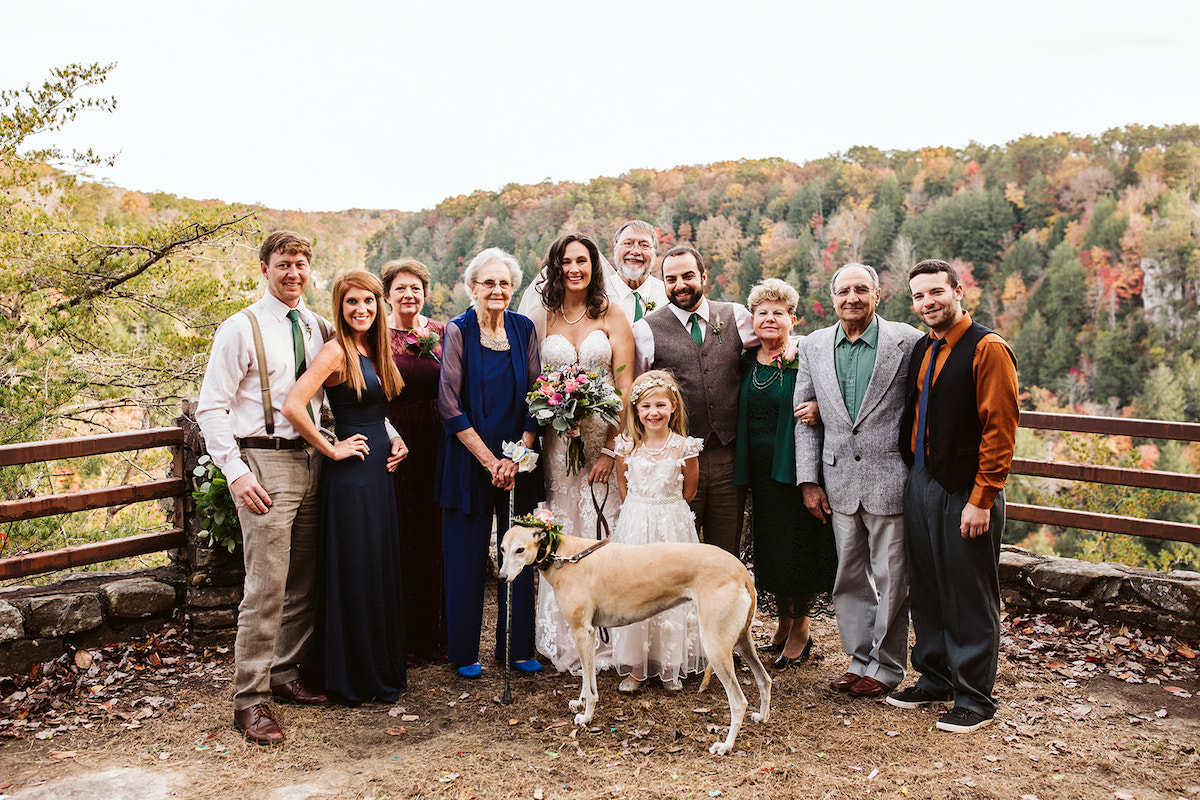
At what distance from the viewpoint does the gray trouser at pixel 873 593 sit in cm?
417

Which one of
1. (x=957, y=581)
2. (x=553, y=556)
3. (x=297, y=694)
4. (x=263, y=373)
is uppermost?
(x=263, y=373)

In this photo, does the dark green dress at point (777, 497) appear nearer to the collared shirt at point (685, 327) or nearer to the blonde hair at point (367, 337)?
the collared shirt at point (685, 327)

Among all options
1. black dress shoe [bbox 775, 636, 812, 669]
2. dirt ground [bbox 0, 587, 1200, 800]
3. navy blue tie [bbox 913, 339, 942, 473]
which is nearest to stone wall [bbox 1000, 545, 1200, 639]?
dirt ground [bbox 0, 587, 1200, 800]

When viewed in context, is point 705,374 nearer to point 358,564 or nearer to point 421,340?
point 421,340

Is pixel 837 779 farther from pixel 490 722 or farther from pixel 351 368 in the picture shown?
pixel 351 368

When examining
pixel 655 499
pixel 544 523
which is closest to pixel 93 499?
pixel 544 523

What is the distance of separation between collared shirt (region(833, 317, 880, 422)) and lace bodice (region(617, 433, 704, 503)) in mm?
856

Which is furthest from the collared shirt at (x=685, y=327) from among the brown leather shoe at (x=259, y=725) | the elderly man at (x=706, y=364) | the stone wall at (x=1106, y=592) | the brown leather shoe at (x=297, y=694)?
the stone wall at (x=1106, y=592)

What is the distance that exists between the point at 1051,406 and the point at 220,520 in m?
47.2

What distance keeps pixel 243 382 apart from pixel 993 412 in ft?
12.1

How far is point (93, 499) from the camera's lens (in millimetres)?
4809

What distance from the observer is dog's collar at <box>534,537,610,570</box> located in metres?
3.84

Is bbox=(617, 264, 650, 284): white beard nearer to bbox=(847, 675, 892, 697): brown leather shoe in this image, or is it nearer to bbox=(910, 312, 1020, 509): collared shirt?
bbox=(910, 312, 1020, 509): collared shirt
